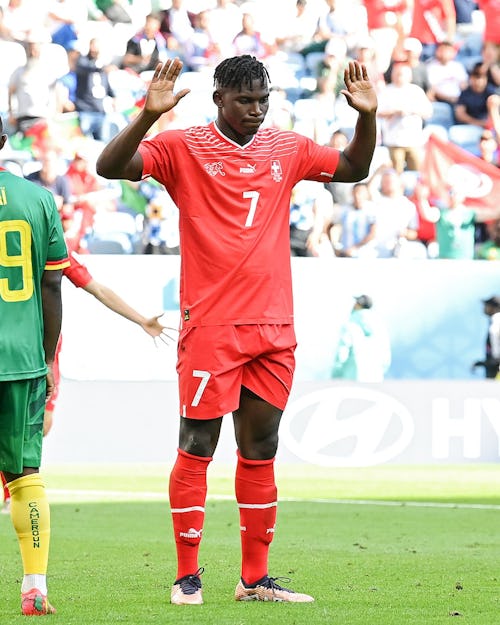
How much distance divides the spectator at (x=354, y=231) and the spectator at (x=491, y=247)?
5.06 ft

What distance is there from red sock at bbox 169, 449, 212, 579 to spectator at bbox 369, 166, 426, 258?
1235cm

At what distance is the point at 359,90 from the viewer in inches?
206

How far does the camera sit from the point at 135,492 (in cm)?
1169

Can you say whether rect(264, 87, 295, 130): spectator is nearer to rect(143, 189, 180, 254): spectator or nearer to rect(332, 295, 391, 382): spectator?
rect(143, 189, 180, 254): spectator

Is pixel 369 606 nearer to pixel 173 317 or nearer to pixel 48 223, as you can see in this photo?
pixel 48 223

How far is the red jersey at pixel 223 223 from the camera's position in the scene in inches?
200

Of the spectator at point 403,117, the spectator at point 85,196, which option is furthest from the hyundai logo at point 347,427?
the spectator at point 403,117

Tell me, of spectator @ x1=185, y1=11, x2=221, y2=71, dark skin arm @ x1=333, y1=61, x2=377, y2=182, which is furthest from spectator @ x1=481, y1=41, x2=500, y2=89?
dark skin arm @ x1=333, y1=61, x2=377, y2=182

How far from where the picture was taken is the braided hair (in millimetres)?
4992

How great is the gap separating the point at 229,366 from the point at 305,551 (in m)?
2.52

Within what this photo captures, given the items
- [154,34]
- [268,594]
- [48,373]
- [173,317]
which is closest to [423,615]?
[268,594]

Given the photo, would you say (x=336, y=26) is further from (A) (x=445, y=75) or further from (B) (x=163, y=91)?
(B) (x=163, y=91)

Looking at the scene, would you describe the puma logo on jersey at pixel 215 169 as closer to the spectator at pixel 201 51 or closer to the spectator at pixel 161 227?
the spectator at pixel 161 227

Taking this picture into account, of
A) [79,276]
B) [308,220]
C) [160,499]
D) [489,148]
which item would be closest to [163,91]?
[79,276]
